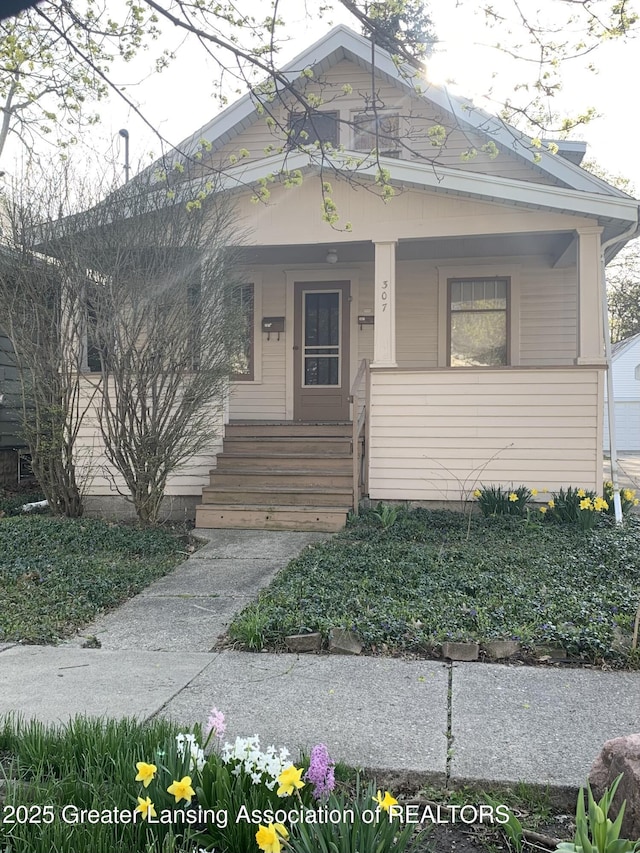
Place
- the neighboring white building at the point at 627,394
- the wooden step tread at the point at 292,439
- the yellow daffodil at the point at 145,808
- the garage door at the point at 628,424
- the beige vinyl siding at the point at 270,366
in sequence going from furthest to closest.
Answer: the neighboring white building at the point at 627,394 < the garage door at the point at 628,424 < the beige vinyl siding at the point at 270,366 < the wooden step tread at the point at 292,439 < the yellow daffodil at the point at 145,808

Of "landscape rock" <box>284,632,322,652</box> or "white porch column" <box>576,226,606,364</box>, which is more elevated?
"white porch column" <box>576,226,606,364</box>

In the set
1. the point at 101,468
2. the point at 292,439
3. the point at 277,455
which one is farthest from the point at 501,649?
the point at 101,468

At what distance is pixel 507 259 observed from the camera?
382 inches

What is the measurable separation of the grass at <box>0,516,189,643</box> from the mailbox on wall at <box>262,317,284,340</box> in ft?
13.5

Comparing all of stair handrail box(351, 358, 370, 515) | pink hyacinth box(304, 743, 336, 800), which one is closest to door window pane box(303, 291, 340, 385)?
stair handrail box(351, 358, 370, 515)

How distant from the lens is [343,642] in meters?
3.71

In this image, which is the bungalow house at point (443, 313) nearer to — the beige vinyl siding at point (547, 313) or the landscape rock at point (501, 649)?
the beige vinyl siding at point (547, 313)

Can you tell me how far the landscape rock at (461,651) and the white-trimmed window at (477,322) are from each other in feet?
22.0

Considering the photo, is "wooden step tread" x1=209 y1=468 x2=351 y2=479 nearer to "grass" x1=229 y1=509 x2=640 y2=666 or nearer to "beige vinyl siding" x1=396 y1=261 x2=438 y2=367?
"grass" x1=229 y1=509 x2=640 y2=666

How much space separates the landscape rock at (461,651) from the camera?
11.7 ft

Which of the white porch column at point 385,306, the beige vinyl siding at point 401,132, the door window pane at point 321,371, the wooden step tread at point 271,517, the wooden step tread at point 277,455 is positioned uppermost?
the beige vinyl siding at point 401,132

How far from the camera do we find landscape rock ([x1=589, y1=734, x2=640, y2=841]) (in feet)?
6.11

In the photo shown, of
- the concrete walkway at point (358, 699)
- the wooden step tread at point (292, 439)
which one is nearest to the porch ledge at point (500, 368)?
the wooden step tread at point (292, 439)

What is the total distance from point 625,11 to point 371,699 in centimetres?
450
